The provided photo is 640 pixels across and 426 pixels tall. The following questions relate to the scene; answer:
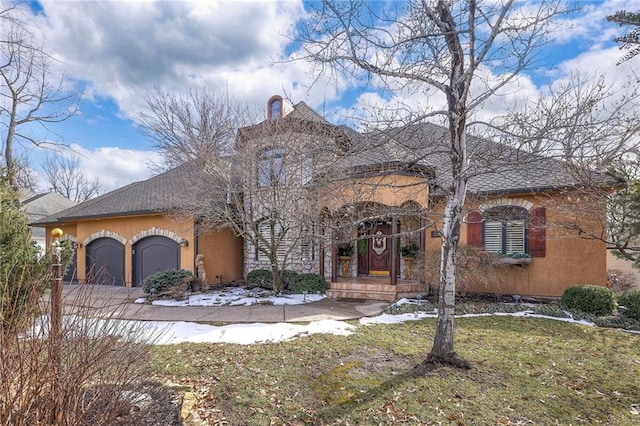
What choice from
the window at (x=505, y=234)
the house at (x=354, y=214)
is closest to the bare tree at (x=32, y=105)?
the house at (x=354, y=214)

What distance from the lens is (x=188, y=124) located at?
9547mm

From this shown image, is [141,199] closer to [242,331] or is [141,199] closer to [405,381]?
[242,331]

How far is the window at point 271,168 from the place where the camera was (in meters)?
9.30

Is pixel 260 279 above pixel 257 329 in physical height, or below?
below

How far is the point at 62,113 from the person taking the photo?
514 inches

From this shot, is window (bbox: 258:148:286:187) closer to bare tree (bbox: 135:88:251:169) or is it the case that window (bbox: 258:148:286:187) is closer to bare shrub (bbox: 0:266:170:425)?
bare tree (bbox: 135:88:251:169)

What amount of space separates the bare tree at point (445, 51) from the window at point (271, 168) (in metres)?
4.72

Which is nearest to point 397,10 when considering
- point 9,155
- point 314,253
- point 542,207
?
point 542,207

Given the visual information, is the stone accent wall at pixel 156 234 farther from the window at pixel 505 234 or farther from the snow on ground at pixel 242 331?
the window at pixel 505 234

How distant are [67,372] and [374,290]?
27.8 ft

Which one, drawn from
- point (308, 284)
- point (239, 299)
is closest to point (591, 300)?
point (308, 284)

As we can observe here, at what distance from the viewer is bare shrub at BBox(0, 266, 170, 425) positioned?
2.21m

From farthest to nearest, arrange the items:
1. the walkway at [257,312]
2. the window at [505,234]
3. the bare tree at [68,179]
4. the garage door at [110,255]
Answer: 1. the bare tree at [68,179]
2. the garage door at [110,255]
3. the window at [505,234]
4. the walkway at [257,312]

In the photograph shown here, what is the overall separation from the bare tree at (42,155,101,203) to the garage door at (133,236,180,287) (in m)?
24.7
